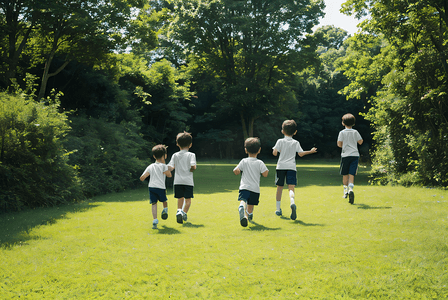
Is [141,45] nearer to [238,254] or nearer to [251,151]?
[251,151]

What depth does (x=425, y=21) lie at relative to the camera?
12.8 meters

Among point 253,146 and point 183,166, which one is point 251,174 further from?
point 183,166

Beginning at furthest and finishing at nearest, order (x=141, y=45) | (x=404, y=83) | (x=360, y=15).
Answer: (x=141, y=45)
(x=360, y=15)
(x=404, y=83)

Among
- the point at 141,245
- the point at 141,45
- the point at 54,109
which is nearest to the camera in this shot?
the point at 141,245

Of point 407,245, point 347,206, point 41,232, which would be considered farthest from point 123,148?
point 407,245

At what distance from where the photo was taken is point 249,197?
6.74 m

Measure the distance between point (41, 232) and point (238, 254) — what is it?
156 inches

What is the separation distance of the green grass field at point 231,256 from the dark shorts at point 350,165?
1231 millimetres

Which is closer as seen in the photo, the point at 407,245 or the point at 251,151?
the point at 407,245

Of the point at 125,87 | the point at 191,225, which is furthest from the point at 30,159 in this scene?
the point at 125,87

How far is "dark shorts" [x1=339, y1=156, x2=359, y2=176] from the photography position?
891 cm

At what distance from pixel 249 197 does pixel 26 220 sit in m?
4.97

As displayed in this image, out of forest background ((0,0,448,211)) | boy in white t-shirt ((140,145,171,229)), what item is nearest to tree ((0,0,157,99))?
forest background ((0,0,448,211))

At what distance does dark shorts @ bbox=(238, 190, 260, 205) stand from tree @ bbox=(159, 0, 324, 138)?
23347 millimetres
